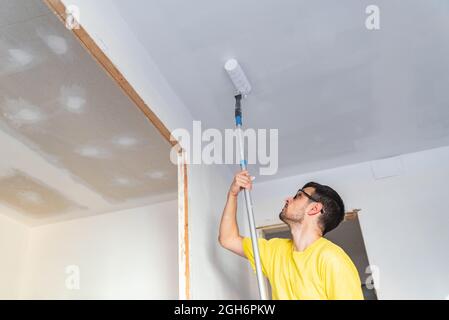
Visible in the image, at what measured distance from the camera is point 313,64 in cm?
203

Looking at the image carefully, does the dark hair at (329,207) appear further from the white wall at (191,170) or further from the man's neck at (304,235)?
the white wall at (191,170)

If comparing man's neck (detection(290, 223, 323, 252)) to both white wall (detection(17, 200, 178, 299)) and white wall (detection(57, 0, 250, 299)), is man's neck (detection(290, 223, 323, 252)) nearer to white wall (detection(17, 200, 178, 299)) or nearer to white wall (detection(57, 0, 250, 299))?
white wall (detection(57, 0, 250, 299))

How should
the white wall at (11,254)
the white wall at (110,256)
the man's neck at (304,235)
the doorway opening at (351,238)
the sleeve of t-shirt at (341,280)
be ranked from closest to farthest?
the sleeve of t-shirt at (341,280), the man's neck at (304,235), the white wall at (110,256), the white wall at (11,254), the doorway opening at (351,238)

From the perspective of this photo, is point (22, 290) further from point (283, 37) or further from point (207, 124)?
point (283, 37)

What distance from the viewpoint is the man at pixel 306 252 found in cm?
148

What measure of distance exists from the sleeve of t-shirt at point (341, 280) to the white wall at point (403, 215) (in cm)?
117

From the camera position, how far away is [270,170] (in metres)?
2.95

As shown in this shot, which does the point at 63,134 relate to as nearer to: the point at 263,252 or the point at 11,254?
the point at 263,252

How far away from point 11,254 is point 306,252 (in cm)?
228

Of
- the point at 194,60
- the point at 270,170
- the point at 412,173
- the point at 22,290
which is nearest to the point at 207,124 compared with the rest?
the point at 194,60

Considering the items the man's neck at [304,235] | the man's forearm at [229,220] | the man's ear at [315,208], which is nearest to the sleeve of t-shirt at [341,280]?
the man's neck at [304,235]

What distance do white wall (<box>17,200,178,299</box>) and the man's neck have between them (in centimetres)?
115

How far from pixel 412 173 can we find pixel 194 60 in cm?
172

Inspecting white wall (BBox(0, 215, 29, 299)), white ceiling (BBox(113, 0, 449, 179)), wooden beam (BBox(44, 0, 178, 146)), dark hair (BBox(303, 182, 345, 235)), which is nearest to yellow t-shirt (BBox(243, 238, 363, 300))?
dark hair (BBox(303, 182, 345, 235))
